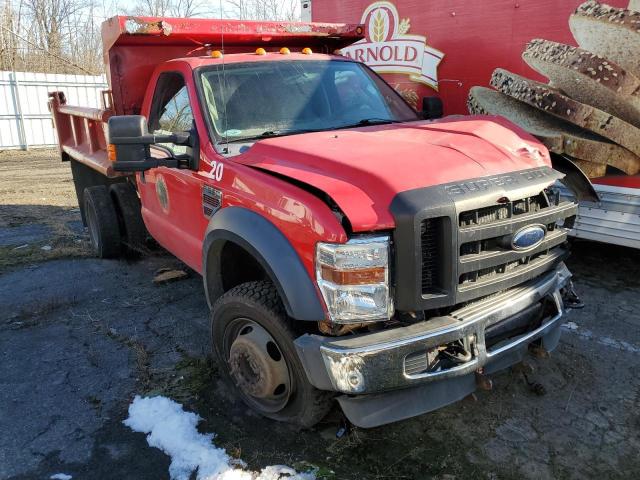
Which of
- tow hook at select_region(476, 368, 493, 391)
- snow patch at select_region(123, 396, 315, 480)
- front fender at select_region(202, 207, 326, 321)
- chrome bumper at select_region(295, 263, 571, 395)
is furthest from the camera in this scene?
tow hook at select_region(476, 368, 493, 391)

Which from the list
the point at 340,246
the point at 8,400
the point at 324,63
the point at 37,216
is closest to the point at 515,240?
the point at 340,246

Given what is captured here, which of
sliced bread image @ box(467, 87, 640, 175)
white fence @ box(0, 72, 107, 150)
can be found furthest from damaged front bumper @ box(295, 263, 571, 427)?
white fence @ box(0, 72, 107, 150)

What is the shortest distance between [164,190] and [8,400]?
1.81 meters

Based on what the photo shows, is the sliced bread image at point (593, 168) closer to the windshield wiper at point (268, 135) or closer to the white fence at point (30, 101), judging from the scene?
the windshield wiper at point (268, 135)

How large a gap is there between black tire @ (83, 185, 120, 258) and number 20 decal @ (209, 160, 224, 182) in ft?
9.72

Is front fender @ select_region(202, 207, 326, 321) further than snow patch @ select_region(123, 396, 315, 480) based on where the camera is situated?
No

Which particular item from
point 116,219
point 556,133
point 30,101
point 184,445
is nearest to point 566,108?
point 556,133

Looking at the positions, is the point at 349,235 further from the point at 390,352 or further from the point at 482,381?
the point at 482,381

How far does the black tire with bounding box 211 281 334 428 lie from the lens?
2.76 m

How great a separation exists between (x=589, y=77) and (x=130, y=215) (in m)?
4.66

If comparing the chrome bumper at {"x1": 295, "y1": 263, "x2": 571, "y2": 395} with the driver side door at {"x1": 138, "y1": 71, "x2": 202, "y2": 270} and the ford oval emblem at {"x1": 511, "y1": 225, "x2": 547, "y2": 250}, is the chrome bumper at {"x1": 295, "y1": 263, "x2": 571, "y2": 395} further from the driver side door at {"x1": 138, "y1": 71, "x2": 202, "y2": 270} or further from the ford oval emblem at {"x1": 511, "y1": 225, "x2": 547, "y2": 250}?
the driver side door at {"x1": 138, "y1": 71, "x2": 202, "y2": 270}

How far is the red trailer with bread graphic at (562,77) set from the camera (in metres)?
4.68

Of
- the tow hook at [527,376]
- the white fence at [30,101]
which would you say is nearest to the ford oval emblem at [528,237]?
the tow hook at [527,376]

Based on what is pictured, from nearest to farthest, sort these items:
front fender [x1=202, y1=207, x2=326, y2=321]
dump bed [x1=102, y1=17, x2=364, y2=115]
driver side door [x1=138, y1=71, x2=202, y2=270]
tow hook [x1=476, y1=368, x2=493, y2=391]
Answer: front fender [x1=202, y1=207, x2=326, y2=321]
tow hook [x1=476, y1=368, x2=493, y2=391]
driver side door [x1=138, y1=71, x2=202, y2=270]
dump bed [x1=102, y1=17, x2=364, y2=115]
